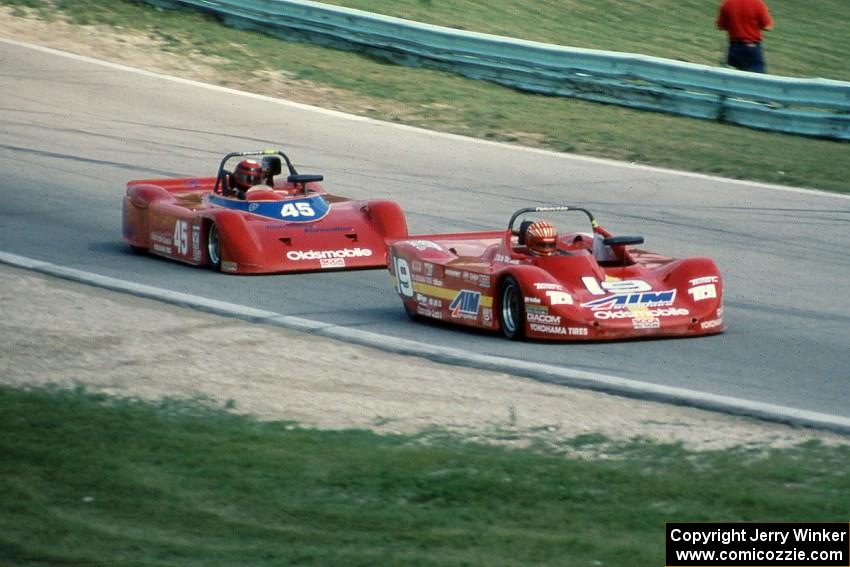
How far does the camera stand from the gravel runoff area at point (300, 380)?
354 inches

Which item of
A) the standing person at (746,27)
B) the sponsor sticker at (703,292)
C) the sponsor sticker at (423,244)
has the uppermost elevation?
the standing person at (746,27)

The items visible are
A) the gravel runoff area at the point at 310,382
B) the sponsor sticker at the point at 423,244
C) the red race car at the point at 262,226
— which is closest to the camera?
the gravel runoff area at the point at 310,382

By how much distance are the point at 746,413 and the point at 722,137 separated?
11.8 m

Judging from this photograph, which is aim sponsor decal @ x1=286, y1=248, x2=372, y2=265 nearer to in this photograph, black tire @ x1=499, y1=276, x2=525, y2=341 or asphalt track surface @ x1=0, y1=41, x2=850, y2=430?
asphalt track surface @ x1=0, y1=41, x2=850, y2=430

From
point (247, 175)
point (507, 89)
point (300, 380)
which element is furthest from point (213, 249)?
point (507, 89)

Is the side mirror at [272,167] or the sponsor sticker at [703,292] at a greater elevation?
the side mirror at [272,167]

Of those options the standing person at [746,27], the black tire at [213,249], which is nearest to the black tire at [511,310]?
the black tire at [213,249]

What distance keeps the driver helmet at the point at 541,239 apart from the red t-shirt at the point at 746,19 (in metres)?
11.8

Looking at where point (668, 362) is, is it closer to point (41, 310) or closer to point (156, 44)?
point (41, 310)

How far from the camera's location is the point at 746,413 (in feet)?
30.8

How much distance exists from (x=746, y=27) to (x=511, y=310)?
1235 centimetres

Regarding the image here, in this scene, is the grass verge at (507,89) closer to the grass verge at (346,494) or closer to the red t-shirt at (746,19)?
the red t-shirt at (746,19)

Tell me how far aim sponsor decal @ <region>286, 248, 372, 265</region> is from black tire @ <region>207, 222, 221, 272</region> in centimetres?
66

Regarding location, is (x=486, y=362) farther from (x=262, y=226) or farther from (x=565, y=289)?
(x=262, y=226)
